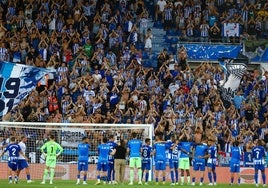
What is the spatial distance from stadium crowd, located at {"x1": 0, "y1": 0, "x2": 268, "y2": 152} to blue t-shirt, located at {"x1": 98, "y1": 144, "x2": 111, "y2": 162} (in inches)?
192

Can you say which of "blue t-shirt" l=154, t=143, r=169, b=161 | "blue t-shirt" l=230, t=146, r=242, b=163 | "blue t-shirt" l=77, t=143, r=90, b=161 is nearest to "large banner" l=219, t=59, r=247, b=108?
"blue t-shirt" l=230, t=146, r=242, b=163

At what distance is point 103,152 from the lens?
42.1 meters

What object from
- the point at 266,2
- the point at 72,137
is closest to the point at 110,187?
the point at 72,137

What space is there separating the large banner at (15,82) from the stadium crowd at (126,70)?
672 mm

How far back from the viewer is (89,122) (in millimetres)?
47500

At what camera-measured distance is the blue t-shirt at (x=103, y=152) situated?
1654 inches

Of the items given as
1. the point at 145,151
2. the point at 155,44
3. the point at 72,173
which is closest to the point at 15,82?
the point at 72,173

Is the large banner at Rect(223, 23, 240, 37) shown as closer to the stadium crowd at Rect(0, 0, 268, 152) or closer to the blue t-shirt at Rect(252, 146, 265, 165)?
the stadium crowd at Rect(0, 0, 268, 152)

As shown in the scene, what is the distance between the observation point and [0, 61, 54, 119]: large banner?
46000 millimetres

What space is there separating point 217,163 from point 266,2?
13.5 metres

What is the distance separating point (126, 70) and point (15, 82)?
665 cm

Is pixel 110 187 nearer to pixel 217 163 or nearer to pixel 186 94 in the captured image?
pixel 217 163

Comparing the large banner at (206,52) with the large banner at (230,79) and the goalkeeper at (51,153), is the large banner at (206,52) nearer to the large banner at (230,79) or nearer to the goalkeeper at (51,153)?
the large banner at (230,79)

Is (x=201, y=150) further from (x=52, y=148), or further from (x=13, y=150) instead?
(x=13, y=150)
